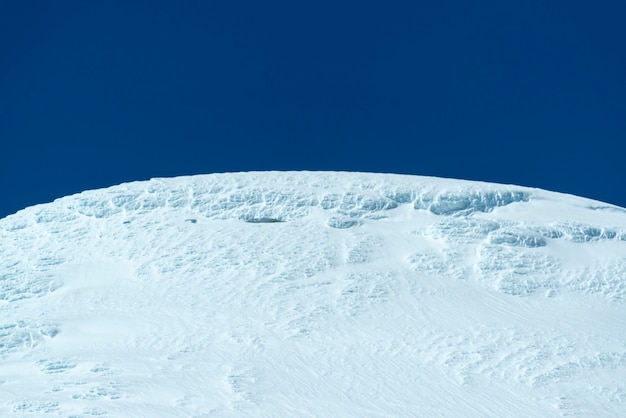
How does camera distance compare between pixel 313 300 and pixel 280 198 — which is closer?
pixel 313 300

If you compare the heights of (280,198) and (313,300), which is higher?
(280,198)

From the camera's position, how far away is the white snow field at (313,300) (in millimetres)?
26250

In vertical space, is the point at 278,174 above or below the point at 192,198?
above

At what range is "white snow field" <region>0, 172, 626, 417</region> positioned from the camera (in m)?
26.2

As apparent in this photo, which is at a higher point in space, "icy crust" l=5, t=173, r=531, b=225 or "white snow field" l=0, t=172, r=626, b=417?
"icy crust" l=5, t=173, r=531, b=225

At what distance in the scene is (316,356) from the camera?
29.0 meters

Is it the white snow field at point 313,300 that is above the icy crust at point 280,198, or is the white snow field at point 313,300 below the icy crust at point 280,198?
below

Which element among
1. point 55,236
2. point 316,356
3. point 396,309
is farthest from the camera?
point 55,236

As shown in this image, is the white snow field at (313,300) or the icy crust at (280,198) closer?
the white snow field at (313,300)

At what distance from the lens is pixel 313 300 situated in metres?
33.5

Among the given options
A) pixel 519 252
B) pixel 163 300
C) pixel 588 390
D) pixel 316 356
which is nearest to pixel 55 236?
pixel 163 300

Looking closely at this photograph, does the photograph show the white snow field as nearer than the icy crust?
Yes

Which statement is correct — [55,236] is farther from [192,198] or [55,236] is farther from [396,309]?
[396,309]

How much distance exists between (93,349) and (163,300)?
4.97 meters
